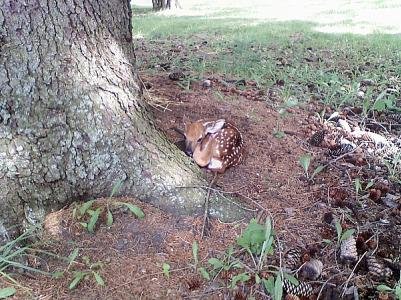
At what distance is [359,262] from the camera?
1.91m

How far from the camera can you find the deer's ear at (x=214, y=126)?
232cm

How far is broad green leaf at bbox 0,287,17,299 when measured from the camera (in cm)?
164

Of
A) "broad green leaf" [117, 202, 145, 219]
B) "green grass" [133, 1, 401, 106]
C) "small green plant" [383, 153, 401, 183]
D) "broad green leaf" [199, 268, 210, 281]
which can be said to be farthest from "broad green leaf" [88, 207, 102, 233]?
"green grass" [133, 1, 401, 106]

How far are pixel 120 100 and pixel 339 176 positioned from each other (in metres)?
1.14

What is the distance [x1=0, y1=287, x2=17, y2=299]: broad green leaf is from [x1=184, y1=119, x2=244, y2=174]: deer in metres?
0.98

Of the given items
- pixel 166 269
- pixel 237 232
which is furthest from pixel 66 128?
pixel 237 232

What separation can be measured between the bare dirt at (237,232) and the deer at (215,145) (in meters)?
0.05

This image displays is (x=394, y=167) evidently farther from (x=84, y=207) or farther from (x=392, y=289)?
(x=84, y=207)

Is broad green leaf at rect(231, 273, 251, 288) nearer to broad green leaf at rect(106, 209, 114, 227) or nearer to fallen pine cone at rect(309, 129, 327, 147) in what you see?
broad green leaf at rect(106, 209, 114, 227)

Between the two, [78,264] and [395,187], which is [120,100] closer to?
[78,264]

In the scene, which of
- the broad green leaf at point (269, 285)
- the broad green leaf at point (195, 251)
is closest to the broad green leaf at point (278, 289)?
the broad green leaf at point (269, 285)

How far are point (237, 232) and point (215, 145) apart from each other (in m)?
0.46

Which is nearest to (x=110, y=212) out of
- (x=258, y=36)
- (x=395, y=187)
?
(x=395, y=187)

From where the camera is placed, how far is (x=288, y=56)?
477 centimetres
